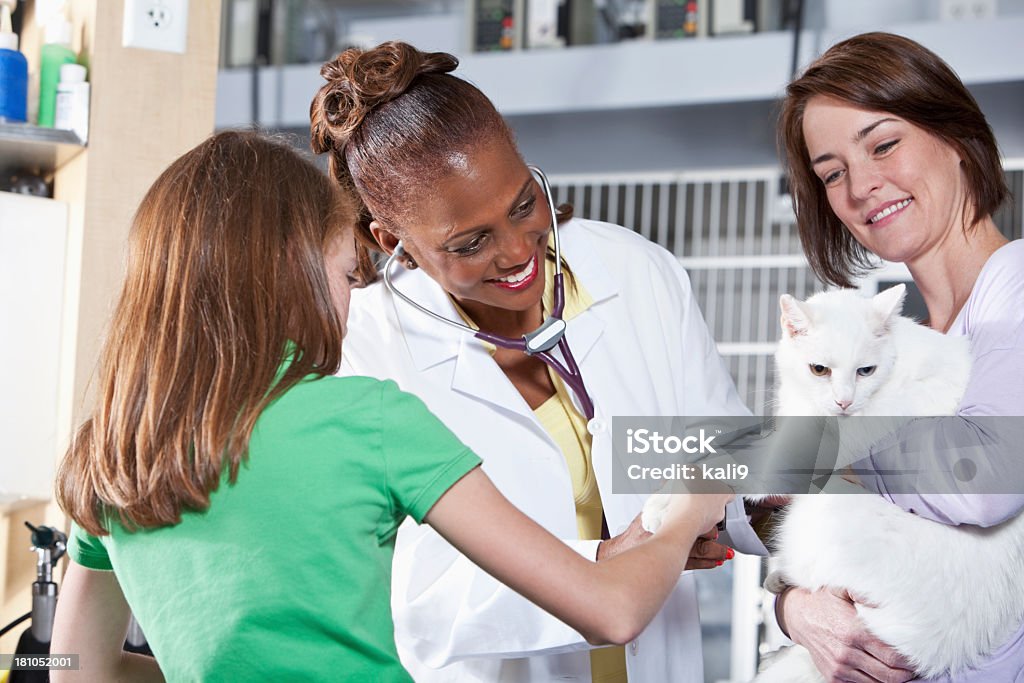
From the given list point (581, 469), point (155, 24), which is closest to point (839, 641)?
point (581, 469)

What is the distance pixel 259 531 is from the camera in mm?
892

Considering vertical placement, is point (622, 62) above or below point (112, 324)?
above

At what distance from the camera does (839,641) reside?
1.23 metres

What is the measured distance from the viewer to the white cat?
1.18m

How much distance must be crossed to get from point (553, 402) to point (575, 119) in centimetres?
250

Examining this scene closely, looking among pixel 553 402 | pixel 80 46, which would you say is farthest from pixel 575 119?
pixel 553 402

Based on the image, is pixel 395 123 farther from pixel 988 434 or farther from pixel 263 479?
pixel 988 434

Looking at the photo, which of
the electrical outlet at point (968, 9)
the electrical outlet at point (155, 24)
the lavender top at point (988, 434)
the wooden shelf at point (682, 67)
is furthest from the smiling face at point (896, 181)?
the electrical outlet at point (968, 9)

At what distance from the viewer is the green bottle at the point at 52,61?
5.78ft

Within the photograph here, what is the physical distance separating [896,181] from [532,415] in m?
0.56

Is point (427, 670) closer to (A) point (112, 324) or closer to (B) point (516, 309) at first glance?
(B) point (516, 309)

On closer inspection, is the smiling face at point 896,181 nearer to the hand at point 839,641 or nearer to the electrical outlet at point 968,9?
the hand at point 839,641

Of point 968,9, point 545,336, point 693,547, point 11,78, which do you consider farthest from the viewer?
point 968,9

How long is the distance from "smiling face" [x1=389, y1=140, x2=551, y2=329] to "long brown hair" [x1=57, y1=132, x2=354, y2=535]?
13.3 inches
